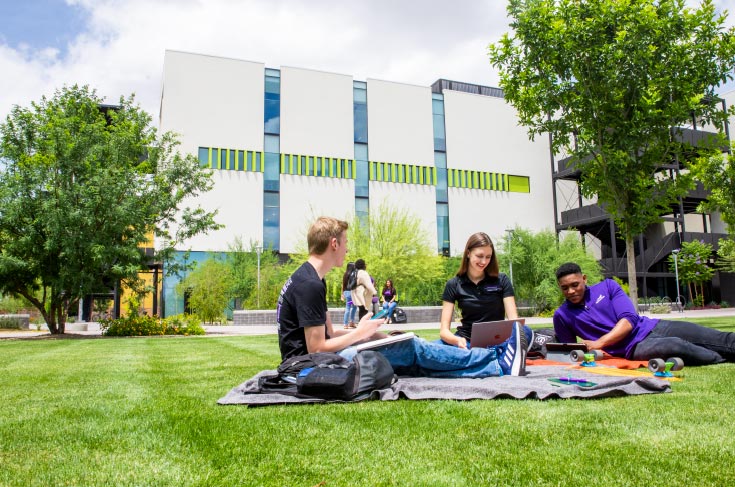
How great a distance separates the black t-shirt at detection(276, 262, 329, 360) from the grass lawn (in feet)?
1.89

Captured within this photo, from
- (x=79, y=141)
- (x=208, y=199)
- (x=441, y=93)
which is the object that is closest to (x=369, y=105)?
(x=441, y=93)

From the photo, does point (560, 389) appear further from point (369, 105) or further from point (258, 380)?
point (369, 105)

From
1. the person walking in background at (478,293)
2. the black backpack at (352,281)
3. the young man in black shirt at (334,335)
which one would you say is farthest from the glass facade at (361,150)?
the young man in black shirt at (334,335)

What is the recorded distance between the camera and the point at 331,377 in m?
3.76

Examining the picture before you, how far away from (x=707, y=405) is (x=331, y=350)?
260cm

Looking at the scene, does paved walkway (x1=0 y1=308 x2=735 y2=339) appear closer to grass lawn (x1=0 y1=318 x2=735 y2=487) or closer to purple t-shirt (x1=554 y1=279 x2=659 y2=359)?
purple t-shirt (x1=554 y1=279 x2=659 y2=359)

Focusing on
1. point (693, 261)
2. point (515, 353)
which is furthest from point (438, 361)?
point (693, 261)

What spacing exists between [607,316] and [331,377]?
3.91 metres

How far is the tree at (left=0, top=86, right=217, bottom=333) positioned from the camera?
596 inches

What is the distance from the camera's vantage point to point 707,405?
3545 mm

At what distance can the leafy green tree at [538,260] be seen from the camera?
3372cm

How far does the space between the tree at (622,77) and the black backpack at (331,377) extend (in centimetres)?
928

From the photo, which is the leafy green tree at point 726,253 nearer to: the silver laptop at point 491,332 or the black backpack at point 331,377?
the silver laptop at point 491,332

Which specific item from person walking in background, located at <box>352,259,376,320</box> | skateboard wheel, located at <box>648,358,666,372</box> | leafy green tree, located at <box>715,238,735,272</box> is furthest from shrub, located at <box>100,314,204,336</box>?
leafy green tree, located at <box>715,238,735,272</box>
